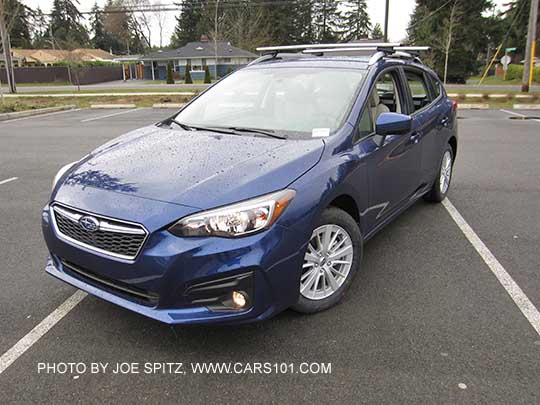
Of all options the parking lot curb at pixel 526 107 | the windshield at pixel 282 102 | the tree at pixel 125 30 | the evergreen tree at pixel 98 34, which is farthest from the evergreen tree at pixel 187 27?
the windshield at pixel 282 102

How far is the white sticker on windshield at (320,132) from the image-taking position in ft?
11.1

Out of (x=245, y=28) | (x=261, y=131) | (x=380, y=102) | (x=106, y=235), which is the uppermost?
(x=245, y=28)

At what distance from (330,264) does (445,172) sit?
10.2 feet

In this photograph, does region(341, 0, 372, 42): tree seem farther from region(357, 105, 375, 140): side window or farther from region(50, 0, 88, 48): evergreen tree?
region(357, 105, 375, 140): side window

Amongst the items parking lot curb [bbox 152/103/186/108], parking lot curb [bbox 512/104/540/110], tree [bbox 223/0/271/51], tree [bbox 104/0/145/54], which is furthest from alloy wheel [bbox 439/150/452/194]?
tree [bbox 104/0/145/54]

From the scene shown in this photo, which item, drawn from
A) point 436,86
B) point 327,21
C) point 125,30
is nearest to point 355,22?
point 327,21

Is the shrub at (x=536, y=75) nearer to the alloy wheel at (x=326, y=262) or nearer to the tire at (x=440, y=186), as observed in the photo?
the tire at (x=440, y=186)

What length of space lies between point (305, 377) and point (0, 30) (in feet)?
98.7

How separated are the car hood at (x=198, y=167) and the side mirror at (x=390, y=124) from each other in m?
0.57

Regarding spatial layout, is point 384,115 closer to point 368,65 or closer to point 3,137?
point 368,65

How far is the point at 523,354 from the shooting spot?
280 cm

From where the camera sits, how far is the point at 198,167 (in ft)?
9.68

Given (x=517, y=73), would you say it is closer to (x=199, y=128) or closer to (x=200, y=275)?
(x=199, y=128)

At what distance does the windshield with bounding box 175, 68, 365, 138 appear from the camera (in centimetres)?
362
